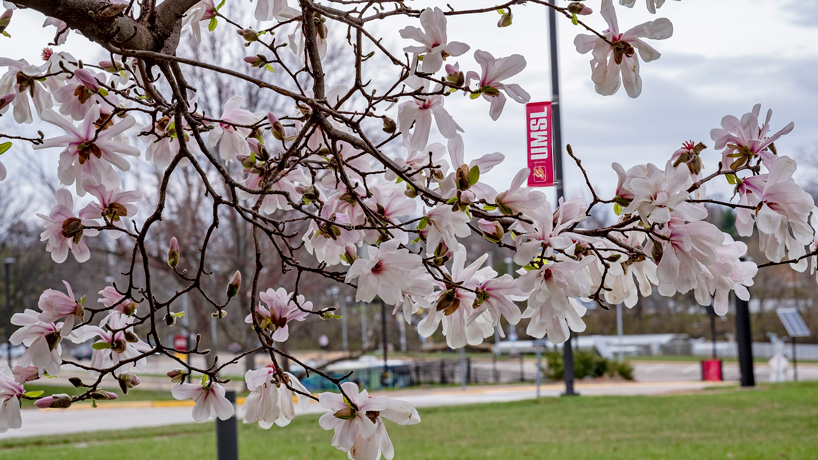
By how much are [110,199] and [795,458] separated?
5.87 m

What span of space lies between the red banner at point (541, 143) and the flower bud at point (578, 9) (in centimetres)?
97

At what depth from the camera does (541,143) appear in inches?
92.6

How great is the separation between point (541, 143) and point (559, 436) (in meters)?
6.63

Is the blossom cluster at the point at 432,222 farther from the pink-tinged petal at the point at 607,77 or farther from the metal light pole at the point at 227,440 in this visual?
the metal light pole at the point at 227,440

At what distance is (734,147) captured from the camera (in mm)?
1310

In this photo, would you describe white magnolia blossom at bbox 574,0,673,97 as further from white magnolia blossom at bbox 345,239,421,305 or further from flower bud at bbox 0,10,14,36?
flower bud at bbox 0,10,14,36

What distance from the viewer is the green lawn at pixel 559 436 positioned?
709 cm

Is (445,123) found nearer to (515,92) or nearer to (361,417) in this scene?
(515,92)

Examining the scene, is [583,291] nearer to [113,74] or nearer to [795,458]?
[113,74]

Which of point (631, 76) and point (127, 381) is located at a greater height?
point (631, 76)

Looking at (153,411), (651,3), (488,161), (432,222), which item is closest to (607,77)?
(651,3)

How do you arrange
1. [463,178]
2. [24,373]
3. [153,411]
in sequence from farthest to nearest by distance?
[153,411], [24,373], [463,178]

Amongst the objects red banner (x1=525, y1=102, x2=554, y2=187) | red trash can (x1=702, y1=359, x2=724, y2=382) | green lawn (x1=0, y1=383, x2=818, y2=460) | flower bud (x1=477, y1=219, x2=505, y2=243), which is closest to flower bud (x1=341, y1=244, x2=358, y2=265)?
flower bud (x1=477, y1=219, x2=505, y2=243)

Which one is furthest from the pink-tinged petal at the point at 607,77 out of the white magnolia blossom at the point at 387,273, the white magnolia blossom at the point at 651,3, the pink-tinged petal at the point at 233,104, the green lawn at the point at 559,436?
the green lawn at the point at 559,436
